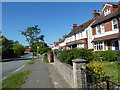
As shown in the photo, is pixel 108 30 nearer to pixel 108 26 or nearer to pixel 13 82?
pixel 108 26

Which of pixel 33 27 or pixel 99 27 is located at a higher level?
pixel 33 27

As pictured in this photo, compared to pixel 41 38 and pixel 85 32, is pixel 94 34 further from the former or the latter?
pixel 41 38

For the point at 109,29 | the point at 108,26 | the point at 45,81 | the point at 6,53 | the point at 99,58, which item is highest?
the point at 108,26

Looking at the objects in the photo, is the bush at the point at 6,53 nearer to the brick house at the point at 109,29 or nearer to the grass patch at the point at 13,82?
the brick house at the point at 109,29

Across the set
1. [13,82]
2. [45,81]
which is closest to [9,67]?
[13,82]

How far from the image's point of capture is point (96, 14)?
90.6ft

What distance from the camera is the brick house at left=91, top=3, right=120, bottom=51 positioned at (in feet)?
56.4

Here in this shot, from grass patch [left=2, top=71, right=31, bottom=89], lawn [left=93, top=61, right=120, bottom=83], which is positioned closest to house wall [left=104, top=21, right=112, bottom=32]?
lawn [left=93, top=61, right=120, bottom=83]

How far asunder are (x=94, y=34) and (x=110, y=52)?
34.1ft

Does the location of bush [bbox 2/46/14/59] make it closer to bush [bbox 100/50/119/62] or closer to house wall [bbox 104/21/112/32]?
house wall [bbox 104/21/112/32]

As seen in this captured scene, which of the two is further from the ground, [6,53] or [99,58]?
[99,58]

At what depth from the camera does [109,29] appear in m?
18.8

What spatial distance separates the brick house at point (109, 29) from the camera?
17.2m

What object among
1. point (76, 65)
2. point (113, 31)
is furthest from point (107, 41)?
point (76, 65)
